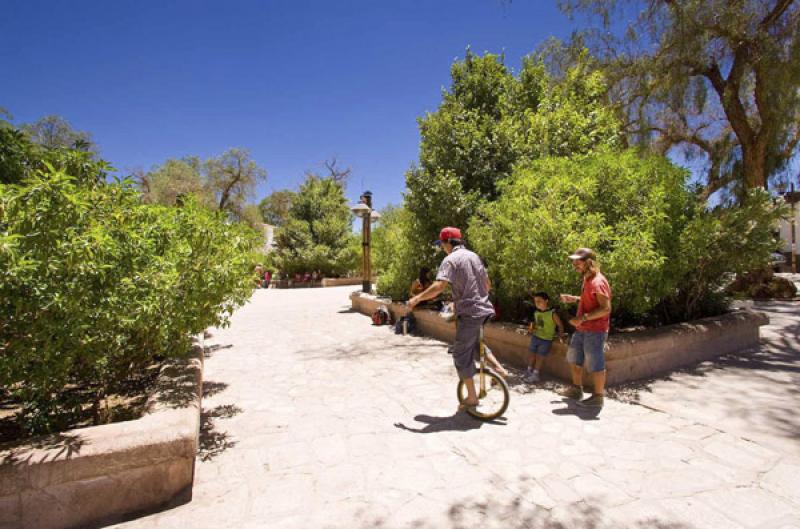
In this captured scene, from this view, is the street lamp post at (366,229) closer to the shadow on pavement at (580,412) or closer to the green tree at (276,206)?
the shadow on pavement at (580,412)

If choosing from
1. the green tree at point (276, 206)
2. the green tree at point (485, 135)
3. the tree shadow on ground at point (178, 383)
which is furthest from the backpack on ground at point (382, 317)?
the green tree at point (276, 206)

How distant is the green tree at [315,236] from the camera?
25.2 meters

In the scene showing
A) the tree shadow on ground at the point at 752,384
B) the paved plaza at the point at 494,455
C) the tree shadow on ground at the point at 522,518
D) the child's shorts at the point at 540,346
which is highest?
the child's shorts at the point at 540,346

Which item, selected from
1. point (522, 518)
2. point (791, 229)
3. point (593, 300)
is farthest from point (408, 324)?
point (791, 229)

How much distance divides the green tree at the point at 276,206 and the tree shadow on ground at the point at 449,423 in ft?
162

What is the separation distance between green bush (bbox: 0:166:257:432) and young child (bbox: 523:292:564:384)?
11.7ft

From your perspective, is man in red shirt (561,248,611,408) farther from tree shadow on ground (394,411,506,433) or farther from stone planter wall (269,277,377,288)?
stone planter wall (269,277,377,288)

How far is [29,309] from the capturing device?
2510 mm

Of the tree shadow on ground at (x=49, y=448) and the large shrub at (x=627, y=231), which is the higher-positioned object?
the large shrub at (x=627, y=231)

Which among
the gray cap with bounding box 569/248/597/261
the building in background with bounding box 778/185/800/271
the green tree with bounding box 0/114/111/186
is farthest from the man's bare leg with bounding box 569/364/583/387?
the green tree with bounding box 0/114/111/186

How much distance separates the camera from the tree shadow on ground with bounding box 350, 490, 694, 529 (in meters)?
2.49

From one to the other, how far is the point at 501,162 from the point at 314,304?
926 cm

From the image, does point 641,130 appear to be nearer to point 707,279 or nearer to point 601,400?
point 707,279

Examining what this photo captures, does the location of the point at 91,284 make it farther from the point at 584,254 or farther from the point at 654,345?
the point at 654,345
